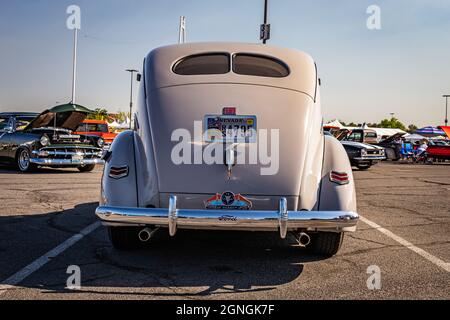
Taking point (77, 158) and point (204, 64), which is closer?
point (204, 64)

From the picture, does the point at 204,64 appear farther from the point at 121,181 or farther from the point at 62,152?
the point at 62,152

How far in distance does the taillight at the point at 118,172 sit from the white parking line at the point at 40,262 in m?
0.96

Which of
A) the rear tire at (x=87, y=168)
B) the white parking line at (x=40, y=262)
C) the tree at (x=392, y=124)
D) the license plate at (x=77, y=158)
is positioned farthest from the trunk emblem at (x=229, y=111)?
the tree at (x=392, y=124)

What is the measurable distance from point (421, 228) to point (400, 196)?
146 inches

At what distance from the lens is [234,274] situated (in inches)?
168

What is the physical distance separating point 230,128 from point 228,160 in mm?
365

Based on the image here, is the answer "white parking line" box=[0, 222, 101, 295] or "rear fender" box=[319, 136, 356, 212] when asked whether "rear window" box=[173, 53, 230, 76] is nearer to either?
"rear fender" box=[319, 136, 356, 212]

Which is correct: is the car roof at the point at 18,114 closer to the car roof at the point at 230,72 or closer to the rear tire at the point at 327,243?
the car roof at the point at 230,72

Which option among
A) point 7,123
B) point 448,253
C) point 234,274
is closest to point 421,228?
point 448,253

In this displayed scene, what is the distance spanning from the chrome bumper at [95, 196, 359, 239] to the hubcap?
11221 millimetres

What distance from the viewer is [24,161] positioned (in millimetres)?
14453

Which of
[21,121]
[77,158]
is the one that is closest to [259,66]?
[77,158]

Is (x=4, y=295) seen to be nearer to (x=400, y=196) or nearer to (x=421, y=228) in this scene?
(x=421, y=228)

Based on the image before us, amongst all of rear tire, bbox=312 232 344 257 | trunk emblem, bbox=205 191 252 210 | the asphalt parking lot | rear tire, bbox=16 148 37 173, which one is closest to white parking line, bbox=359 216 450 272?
the asphalt parking lot
